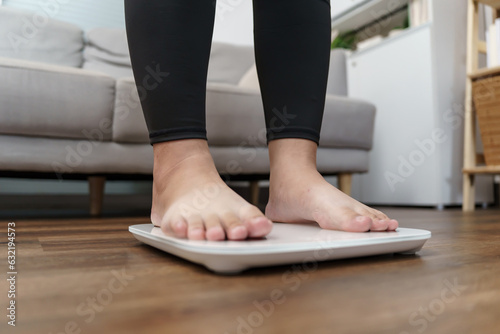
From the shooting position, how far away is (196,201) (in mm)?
536

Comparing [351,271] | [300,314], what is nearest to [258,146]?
[351,271]

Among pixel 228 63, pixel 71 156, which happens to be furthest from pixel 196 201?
pixel 228 63

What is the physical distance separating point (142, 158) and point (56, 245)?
66cm

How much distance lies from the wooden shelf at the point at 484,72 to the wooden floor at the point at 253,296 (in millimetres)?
1411

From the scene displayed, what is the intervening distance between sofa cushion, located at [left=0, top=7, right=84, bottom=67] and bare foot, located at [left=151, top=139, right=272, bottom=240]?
163 centimetres

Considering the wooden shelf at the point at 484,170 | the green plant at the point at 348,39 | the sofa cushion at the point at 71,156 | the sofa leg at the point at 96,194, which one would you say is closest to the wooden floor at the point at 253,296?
the sofa cushion at the point at 71,156

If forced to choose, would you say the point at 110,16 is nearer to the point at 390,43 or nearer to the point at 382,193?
the point at 390,43

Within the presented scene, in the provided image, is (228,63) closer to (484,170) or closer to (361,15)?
(361,15)

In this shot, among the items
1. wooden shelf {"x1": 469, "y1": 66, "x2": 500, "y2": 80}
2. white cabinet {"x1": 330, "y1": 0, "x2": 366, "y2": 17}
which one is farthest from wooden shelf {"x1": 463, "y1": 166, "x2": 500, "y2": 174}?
white cabinet {"x1": 330, "y1": 0, "x2": 366, "y2": 17}

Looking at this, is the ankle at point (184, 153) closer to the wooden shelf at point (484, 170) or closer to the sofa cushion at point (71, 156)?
the sofa cushion at point (71, 156)

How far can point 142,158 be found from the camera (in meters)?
1.24

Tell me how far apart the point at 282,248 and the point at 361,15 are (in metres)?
2.31

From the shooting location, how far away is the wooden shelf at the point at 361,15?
2.26m

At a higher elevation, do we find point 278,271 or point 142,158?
point 142,158
